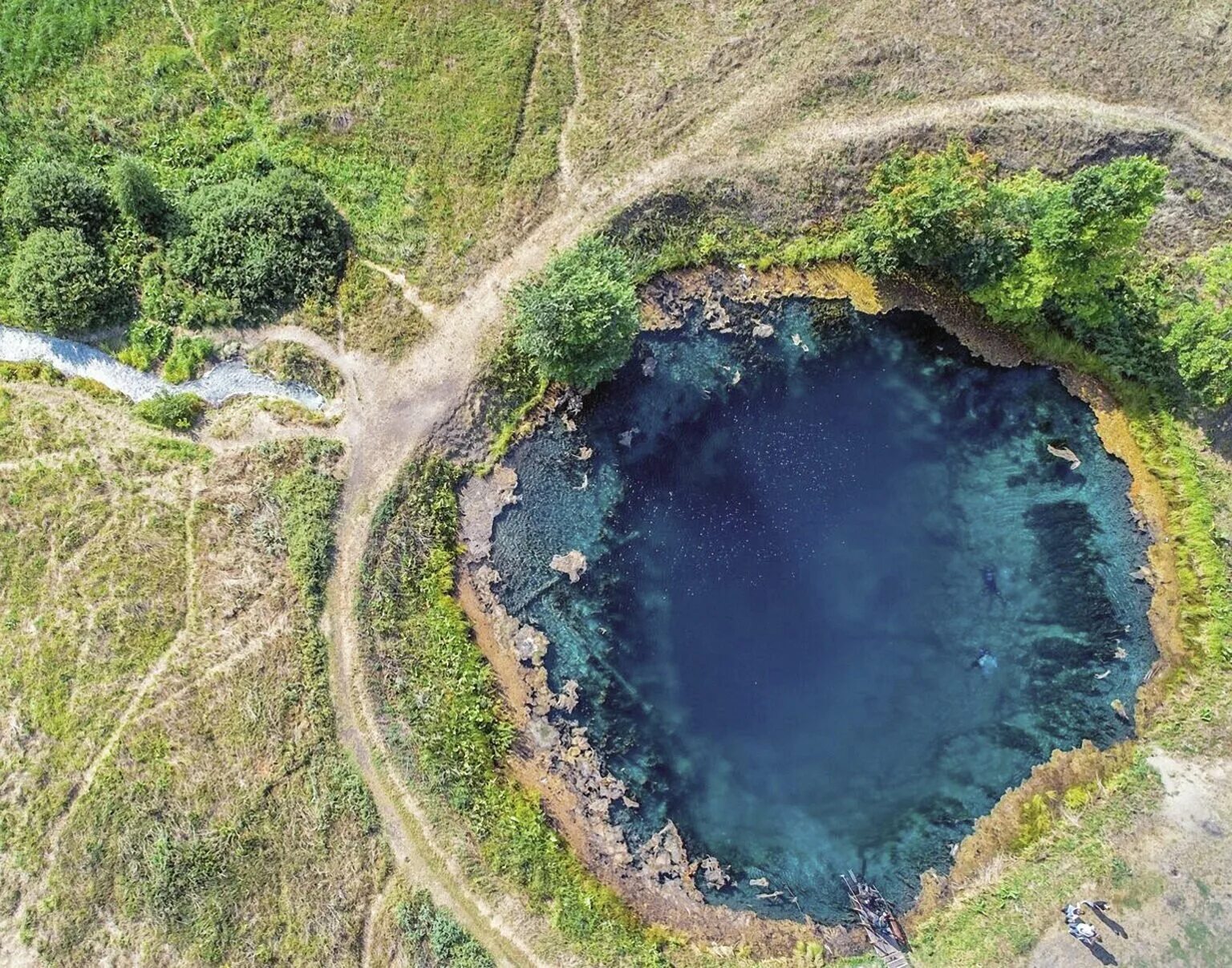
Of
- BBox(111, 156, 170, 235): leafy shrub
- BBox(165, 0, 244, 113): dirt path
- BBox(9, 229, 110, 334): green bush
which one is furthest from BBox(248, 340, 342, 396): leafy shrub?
BBox(165, 0, 244, 113): dirt path

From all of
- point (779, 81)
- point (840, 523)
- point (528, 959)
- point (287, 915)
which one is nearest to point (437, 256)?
point (779, 81)

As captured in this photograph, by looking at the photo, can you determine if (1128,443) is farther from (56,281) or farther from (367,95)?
(56,281)

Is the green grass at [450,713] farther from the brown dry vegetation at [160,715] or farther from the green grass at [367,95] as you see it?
the green grass at [367,95]

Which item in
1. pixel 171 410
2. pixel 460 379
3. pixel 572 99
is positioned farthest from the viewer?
pixel 572 99

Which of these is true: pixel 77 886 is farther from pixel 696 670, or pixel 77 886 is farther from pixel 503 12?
pixel 503 12

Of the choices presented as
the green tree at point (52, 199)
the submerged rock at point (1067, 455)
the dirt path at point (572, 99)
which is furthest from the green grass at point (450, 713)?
the submerged rock at point (1067, 455)

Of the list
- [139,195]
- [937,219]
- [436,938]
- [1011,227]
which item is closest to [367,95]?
[139,195]

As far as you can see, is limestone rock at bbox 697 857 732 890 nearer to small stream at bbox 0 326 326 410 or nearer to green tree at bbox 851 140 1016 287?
small stream at bbox 0 326 326 410
